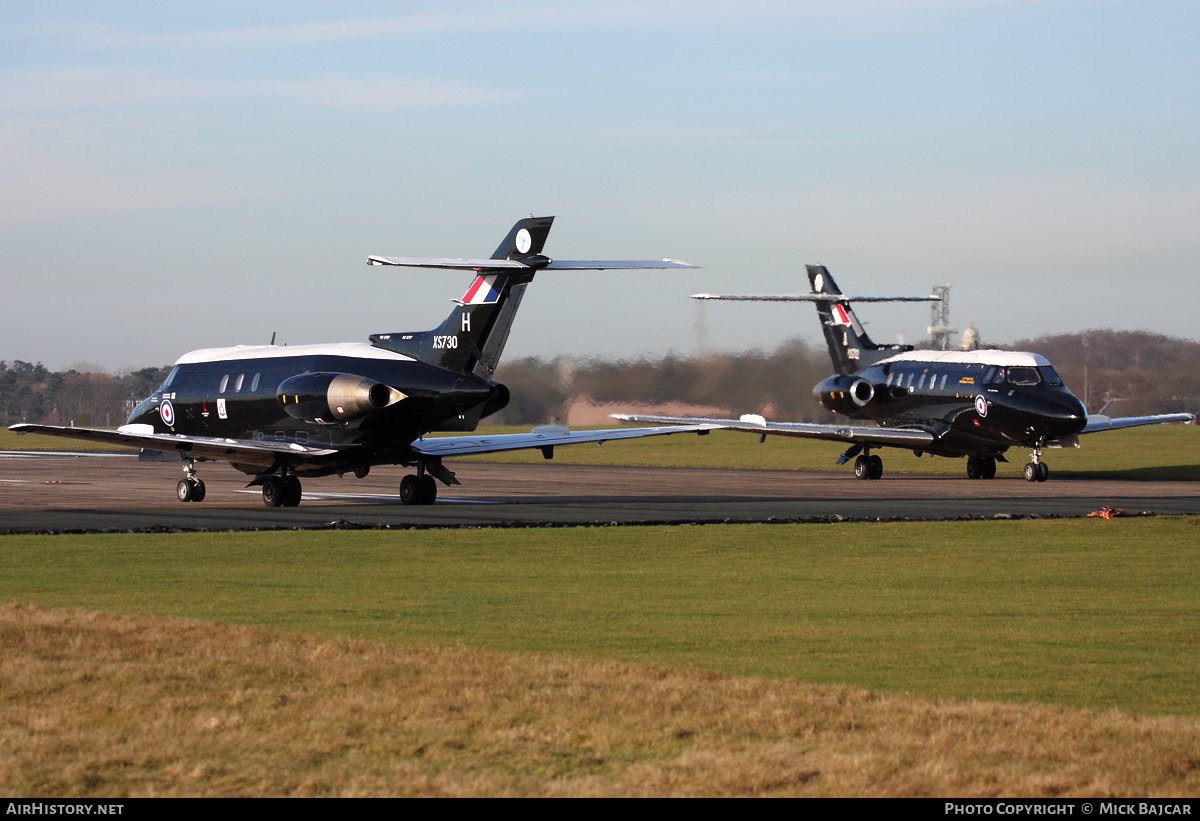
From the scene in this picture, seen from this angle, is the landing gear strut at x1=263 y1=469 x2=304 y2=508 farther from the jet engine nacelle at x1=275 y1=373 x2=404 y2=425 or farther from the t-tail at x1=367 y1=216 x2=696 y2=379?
the t-tail at x1=367 y1=216 x2=696 y2=379

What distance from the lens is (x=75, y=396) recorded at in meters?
76.2

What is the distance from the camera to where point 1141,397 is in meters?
69.1

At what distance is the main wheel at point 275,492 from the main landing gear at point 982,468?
976 inches

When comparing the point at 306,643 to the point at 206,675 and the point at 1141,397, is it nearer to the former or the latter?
the point at 206,675

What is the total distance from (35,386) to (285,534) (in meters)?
109

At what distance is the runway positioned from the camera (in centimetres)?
2659

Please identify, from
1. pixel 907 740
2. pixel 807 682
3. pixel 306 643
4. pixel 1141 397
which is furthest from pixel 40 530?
pixel 1141 397

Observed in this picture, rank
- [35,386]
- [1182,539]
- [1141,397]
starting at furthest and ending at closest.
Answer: [35,386]
[1141,397]
[1182,539]

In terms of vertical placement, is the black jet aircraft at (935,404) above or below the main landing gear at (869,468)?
above

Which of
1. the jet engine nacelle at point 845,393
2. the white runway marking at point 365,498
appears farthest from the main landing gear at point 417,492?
the jet engine nacelle at point 845,393

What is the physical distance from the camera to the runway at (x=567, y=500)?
26.6m

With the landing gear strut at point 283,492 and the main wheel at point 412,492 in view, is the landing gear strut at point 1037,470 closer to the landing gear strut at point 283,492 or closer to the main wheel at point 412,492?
the main wheel at point 412,492

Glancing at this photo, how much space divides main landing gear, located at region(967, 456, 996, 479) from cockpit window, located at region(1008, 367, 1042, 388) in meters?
4.03

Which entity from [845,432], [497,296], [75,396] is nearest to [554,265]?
[497,296]
